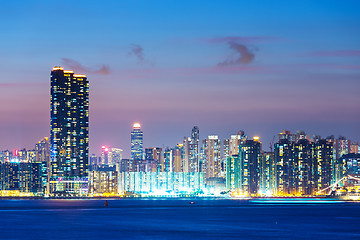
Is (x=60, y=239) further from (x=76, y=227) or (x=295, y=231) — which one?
(x=295, y=231)

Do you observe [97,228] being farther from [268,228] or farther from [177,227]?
[268,228]

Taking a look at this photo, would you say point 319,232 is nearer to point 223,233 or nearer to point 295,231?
point 295,231

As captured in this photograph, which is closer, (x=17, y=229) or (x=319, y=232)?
(x=319, y=232)

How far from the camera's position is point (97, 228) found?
5354 inches

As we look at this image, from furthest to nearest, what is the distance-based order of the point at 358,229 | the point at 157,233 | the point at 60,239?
the point at 358,229 → the point at 157,233 → the point at 60,239

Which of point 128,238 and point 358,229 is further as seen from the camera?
point 358,229

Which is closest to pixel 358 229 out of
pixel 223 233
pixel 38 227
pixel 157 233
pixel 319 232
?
pixel 319 232

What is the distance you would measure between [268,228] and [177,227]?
52.7ft

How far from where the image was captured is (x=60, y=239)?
11438 cm

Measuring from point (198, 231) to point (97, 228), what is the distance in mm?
18718

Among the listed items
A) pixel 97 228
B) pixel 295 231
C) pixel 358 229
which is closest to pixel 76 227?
pixel 97 228

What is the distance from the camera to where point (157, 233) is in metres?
124

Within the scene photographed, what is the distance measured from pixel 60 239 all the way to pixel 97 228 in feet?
71.8

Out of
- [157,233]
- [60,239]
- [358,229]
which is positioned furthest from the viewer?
[358,229]
